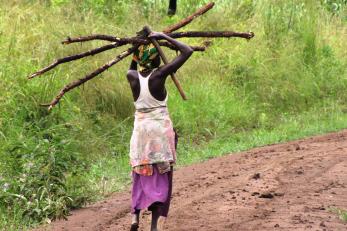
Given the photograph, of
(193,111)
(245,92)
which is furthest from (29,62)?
(245,92)

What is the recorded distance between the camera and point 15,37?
10.2 metres

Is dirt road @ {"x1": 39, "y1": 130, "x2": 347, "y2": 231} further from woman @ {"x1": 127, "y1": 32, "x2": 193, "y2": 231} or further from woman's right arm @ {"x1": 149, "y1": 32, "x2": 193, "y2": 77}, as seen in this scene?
woman's right arm @ {"x1": 149, "y1": 32, "x2": 193, "y2": 77}

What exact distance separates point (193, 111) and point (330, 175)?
3.72 metres

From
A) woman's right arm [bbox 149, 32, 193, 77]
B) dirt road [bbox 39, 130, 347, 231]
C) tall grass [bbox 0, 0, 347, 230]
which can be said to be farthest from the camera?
tall grass [bbox 0, 0, 347, 230]

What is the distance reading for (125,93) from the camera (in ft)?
33.7

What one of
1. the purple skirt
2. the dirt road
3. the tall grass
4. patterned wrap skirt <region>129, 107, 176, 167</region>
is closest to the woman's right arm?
patterned wrap skirt <region>129, 107, 176, 167</region>

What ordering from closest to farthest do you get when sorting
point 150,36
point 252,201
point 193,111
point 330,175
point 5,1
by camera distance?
1. point 150,36
2. point 252,201
3. point 330,175
4. point 193,111
5. point 5,1

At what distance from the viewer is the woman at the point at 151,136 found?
17.9 feet

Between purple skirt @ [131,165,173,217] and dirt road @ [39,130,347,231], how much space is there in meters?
0.18

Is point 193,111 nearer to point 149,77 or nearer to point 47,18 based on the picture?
point 47,18

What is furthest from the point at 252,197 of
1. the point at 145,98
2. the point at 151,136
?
the point at 145,98

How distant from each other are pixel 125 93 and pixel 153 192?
4863 millimetres

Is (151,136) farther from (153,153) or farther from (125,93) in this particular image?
(125,93)

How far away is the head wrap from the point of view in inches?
215
